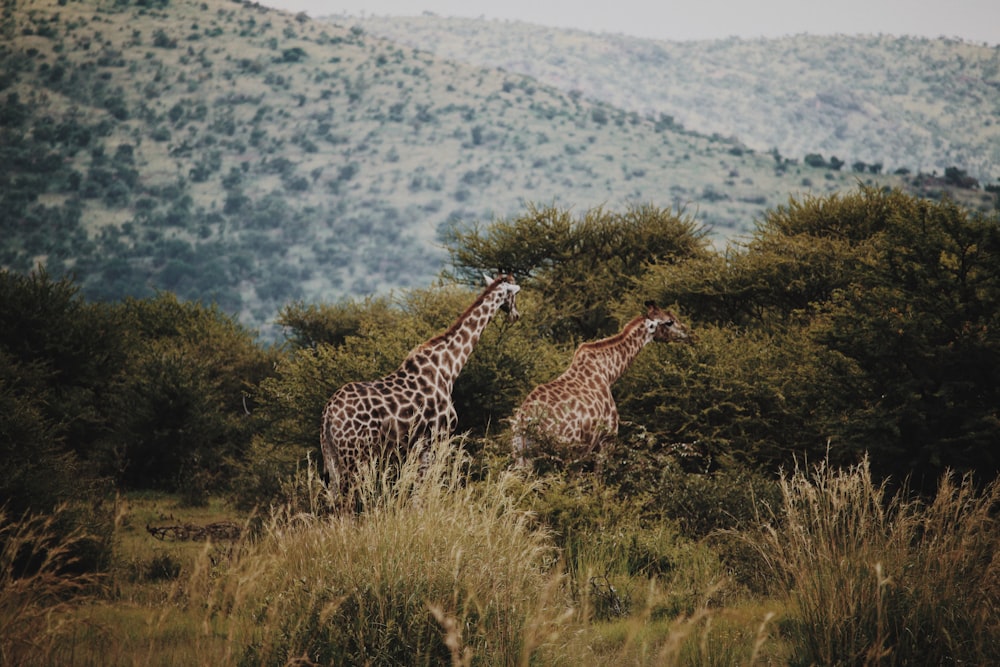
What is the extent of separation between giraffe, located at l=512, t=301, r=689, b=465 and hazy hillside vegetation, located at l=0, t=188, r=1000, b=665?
11.4 inches

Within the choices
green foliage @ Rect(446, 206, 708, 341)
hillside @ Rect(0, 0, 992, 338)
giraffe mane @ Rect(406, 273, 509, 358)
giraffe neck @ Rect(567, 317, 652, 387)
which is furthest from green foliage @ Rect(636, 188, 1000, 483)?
hillside @ Rect(0, 0, 992, 338)

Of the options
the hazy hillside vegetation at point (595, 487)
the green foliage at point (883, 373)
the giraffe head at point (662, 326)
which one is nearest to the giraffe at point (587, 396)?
the giraffe head at point (662, 326)

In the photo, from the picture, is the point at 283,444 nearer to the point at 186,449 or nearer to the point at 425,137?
the point at 186,449

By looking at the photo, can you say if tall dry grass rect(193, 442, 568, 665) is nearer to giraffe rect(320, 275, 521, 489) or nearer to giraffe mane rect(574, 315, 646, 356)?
giraffe rect(320, 275, 521, 489)

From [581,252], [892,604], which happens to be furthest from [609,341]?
[581,252]

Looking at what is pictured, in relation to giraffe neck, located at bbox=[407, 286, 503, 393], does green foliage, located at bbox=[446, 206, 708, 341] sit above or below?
below

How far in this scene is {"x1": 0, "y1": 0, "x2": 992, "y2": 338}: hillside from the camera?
110375 millimetres

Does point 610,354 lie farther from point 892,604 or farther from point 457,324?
point 892,604

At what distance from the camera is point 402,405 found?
10.6 meters

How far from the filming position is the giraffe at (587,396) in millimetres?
10789

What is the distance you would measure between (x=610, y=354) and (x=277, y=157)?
132999mm

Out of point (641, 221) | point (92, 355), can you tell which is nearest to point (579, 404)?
point (92, 355)

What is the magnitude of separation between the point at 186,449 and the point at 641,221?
13.1 meters

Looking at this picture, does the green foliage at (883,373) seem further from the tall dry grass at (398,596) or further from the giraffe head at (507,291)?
the giraffe head at (507,291)
